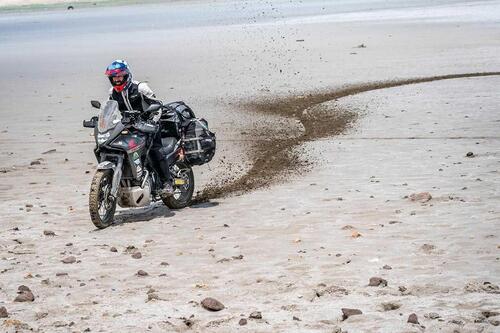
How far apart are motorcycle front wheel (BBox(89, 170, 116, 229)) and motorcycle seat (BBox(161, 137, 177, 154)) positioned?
3.74ft

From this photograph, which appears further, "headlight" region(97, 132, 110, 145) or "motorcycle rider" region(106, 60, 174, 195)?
"motorcycle rider" region(106, 60, 174, 195)

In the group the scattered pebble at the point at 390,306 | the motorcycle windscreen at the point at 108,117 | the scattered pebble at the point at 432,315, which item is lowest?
the scattered pebble at the point at 432,315

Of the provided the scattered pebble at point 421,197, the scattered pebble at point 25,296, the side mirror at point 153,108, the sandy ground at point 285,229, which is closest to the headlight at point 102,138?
the side mirror at point 153,108

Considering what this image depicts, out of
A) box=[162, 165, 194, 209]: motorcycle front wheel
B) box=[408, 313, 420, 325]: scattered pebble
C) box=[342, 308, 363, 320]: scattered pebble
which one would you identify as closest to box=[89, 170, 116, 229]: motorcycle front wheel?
box=[162, 165, 194, 209]: motorcycle front wheel

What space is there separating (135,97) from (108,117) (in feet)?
1.98

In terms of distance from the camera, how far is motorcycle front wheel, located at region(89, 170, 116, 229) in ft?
34.2

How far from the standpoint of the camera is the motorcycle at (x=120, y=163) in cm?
1065

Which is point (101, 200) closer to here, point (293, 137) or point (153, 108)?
point (153, 108)

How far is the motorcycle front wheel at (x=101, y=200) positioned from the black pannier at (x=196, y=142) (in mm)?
1581

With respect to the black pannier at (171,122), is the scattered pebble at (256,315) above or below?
Answer: below

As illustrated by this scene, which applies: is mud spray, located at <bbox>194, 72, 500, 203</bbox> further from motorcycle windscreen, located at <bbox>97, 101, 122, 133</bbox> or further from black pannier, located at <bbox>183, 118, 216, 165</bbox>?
motorcycle windscreen, located at <bbox>97, 101, 122, 133</bbox>

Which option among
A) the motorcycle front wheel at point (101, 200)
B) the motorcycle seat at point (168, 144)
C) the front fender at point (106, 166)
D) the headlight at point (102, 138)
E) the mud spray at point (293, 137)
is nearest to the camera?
the motorcycle front wheel at point (101, 200)

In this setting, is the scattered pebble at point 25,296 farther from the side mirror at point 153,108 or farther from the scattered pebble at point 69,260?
the side mirror at point 153,108

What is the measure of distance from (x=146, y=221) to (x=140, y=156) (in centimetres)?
74
